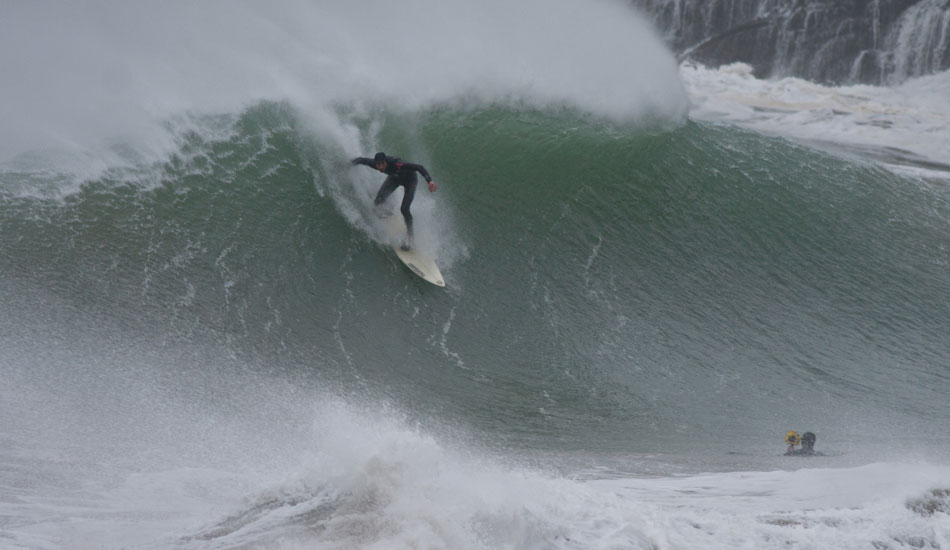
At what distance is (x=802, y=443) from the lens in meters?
7.48

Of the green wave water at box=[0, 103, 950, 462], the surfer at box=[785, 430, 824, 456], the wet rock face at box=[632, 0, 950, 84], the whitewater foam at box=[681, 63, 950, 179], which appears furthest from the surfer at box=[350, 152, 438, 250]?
the wet rock face at box=[632, 0, 950, 84]

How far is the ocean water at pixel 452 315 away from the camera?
16.3 ft

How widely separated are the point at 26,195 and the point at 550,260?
5.62 metres

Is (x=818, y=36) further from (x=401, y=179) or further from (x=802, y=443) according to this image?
(x=802, y=443)

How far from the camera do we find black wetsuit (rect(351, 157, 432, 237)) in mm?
9281

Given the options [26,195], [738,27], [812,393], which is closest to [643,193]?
[812,393]

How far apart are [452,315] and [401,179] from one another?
170 cm

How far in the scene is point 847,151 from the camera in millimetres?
18438

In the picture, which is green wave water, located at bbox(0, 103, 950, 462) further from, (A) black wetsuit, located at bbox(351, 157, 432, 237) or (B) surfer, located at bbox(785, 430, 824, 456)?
(A) black wetsuit, located at bbox(351, 157, 432, 237)

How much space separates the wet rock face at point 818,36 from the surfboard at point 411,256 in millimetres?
17413

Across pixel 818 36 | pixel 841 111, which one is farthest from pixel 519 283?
pixel 818 36

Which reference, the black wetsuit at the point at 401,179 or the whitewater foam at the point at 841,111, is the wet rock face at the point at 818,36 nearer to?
the whitewater foam at the point at 841,111

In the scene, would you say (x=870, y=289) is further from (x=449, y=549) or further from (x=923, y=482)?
(x=449, y=549)

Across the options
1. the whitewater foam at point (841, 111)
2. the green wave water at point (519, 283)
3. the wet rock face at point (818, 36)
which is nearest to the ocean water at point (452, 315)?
the green wave water at point (519, 283)
